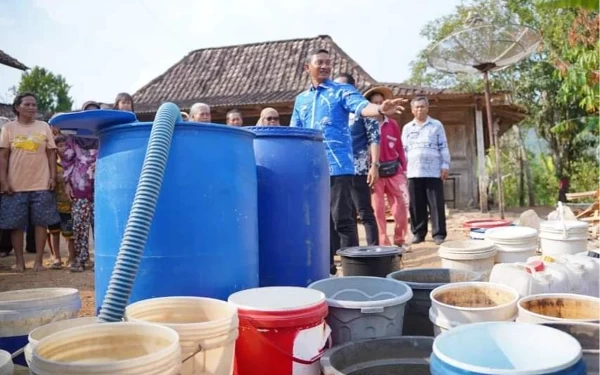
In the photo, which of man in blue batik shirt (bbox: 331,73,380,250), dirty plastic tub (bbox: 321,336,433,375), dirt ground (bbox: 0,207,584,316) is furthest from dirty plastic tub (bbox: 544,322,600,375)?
dirt ground (bbox: 0,207,584,316)

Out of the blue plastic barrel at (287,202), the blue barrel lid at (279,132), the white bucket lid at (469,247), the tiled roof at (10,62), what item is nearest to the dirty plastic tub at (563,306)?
the white bucket lid at (469,247)

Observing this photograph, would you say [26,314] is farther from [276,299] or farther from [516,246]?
[516,246]

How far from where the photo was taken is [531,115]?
17.1 m

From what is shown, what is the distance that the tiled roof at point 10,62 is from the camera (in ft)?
33.5

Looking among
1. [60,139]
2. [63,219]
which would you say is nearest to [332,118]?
[63,219]

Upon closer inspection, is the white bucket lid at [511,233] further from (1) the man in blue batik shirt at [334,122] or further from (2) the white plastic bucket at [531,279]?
(1) the man in blue batik shirt at [334,122]

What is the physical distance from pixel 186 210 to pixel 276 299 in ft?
1.67

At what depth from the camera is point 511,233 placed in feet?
11.0

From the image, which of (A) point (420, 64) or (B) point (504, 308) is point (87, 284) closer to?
(B) point (504, 308)

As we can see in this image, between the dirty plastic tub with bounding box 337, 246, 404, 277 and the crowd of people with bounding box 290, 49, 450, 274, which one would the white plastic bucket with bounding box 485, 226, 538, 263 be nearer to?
the dirty plastic tub with bounding box 337, 246, 404, 277

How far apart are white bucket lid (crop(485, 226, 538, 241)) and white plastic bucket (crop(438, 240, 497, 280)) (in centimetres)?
17

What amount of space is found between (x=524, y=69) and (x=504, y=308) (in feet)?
59.5

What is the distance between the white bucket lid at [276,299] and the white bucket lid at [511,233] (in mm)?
1684

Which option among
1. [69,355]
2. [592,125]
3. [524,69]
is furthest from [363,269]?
[524,69]
